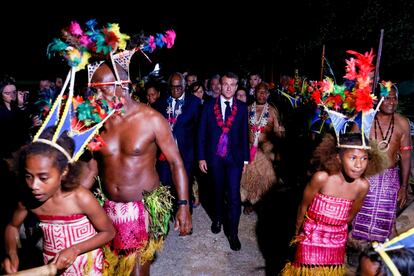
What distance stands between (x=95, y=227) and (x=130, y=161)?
73 centimetres

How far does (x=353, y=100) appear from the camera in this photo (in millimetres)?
3523

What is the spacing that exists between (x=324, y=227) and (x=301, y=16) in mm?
13008

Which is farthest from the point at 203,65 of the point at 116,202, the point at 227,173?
the point at 116,202

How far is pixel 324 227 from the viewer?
336 cm

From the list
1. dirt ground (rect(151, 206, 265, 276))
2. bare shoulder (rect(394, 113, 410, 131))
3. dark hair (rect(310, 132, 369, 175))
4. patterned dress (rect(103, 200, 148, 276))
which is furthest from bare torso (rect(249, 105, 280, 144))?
patterned dress (rect(103, 200, 148, 276))

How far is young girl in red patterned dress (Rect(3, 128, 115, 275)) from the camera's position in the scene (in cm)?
250

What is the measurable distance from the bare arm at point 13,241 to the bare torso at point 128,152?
0.84m

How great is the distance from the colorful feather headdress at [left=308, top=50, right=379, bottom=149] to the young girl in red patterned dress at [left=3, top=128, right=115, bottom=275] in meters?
2.13

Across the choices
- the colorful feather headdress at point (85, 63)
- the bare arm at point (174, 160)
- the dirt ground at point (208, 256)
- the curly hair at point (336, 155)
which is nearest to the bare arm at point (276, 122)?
the dirt ground at point (208, 256)

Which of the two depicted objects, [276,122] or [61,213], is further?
[276,122]

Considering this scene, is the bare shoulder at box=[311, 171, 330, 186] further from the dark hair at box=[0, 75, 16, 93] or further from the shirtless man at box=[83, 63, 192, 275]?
the dark hair at box=[0, 75, 16, 93]

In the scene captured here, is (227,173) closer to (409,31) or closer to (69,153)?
(69,153)

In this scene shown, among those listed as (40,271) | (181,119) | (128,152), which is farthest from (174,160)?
(181,119)

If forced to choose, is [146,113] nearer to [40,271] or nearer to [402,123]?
[40,271]
